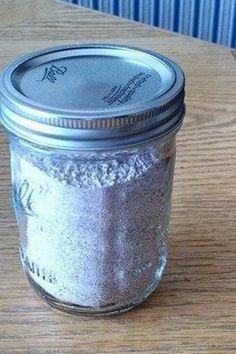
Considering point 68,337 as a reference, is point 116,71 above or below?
above

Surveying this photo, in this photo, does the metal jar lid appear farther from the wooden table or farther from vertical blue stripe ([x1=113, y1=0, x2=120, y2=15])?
vertical blue stripe ([x1=113, y1=0, x2=120, y2=15])

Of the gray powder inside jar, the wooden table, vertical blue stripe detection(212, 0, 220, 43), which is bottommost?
vertical blue stripe detection(212, 0, 220, 43)

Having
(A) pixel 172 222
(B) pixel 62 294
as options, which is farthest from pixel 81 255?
(A) pixel 172 222

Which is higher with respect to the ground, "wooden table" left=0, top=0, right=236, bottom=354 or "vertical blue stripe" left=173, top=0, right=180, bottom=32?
"wooden table" left=0, top=0, right=236, bottom=354

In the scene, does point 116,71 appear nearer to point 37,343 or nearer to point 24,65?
point 24,65

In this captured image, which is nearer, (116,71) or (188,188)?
(116,71)

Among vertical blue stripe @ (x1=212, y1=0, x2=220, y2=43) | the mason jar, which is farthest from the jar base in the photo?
vertical blue stripe @ (x1=212, y1=0, x2=220, y2=43)

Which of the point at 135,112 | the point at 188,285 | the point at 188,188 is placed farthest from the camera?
the point at 188,188
